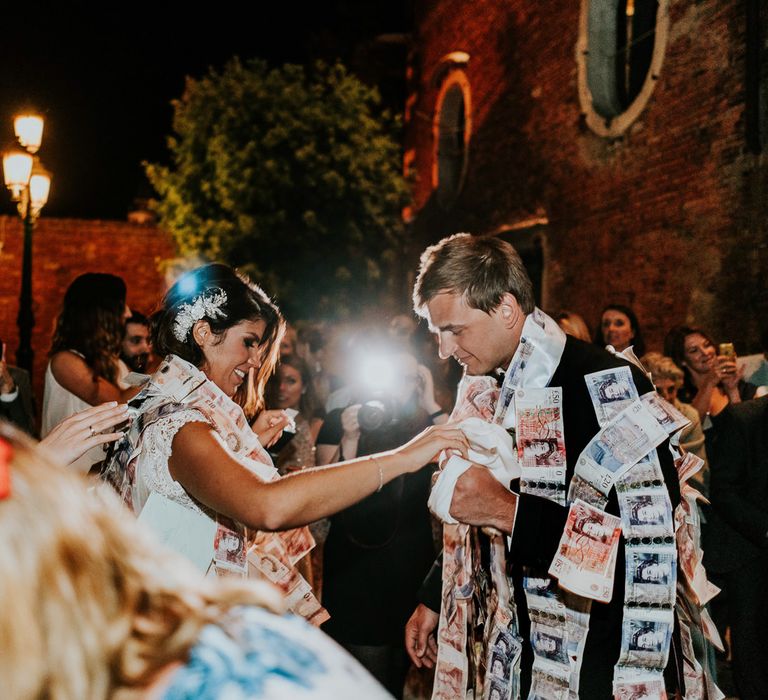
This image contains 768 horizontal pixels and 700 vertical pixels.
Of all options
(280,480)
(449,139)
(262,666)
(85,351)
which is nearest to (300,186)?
(449,139)

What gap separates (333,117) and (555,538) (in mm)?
16123

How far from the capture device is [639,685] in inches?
97.0

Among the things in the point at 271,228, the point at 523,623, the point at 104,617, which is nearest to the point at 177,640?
the point at 104,617

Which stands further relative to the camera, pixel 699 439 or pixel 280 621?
pixel 699 439

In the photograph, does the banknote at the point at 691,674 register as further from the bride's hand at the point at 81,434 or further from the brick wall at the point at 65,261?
the brick wall at the point at 65,261

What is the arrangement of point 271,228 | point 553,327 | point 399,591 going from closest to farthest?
point 553,327 → point 399,591 → point 271,228

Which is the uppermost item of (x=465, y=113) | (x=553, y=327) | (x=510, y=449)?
(x=465, y=113)

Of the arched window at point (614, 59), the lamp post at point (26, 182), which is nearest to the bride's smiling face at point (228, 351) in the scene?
the arched window at point (614, 59)

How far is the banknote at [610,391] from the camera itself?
267 centimetres

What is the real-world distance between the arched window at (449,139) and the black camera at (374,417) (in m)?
11.2

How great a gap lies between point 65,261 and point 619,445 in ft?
69.7

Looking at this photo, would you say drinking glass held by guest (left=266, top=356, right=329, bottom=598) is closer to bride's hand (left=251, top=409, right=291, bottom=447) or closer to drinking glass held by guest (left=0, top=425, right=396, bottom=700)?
bride's hand (left=251, top=409, right=291, bottom=447)

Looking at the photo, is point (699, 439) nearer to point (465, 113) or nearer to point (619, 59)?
point (619, 59)

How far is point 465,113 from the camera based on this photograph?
15.3 meters
